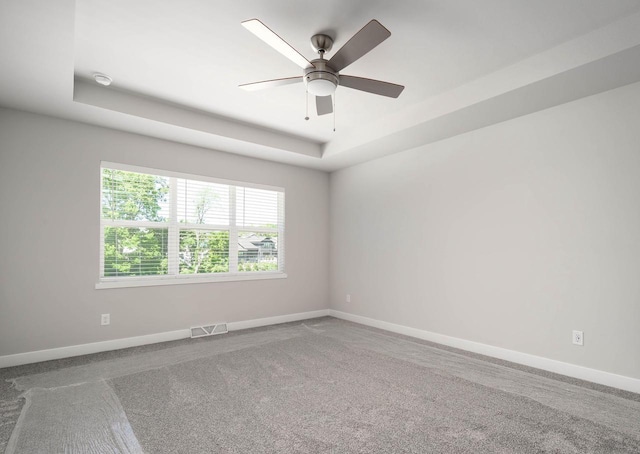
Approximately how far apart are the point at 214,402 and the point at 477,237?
3056mm

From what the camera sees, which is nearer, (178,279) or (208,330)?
(178,279)

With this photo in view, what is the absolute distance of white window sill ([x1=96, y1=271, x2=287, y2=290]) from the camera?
12.4 feet

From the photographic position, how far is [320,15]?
2285 millimetres

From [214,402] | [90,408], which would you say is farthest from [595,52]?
[90,408]

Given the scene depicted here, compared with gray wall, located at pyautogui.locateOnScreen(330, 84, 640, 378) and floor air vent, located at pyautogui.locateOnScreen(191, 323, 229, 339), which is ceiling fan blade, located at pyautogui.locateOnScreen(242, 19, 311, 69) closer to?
gray wall, located at pyautogui.locateOnScreen(330, 84, 640, 378)

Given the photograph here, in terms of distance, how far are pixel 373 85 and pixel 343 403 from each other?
236cm

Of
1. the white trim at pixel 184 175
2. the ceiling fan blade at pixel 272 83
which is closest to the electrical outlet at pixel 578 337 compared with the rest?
the ceiling fan blade at pixel 272 83

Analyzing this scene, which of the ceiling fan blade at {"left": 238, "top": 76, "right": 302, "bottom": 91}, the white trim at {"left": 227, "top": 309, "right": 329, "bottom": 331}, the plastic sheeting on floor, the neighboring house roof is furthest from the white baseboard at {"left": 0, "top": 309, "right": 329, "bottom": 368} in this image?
the ceiling fan blade at {"left": 238, "top": 76, "right": 302, "bottom": 91}

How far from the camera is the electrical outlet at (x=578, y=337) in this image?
2.95 meters

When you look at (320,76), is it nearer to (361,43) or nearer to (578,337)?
(361,43)

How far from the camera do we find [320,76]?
2412 millimetres

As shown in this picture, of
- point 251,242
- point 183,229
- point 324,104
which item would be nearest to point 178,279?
point 183,229

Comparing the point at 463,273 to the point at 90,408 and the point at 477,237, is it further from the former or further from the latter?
the point at 90,408

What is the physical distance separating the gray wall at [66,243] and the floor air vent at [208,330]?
0.09m
